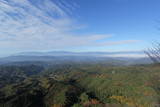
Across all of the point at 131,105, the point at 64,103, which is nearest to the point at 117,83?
the point at 131,105

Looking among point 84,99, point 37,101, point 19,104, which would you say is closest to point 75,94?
point 84,99

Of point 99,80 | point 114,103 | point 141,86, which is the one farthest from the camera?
point 99,80

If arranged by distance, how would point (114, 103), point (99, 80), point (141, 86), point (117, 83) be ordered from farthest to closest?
point (99, 80) → point (117, 83) → point (141, 86) → point (114, 103)

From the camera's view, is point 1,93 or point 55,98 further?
point 1,93

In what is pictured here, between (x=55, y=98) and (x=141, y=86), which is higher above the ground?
(x=141, y=86)

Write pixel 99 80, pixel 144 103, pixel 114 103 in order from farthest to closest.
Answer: pixel 99 80
pixel 114 103
pixel 144 103

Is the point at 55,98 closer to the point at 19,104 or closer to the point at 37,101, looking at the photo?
the point at 37,101

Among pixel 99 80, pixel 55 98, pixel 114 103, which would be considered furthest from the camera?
pixel 99 80

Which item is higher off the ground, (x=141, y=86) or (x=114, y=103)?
(x=141, y=86)

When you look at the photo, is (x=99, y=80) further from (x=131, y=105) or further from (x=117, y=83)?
(x=131, y=105)
